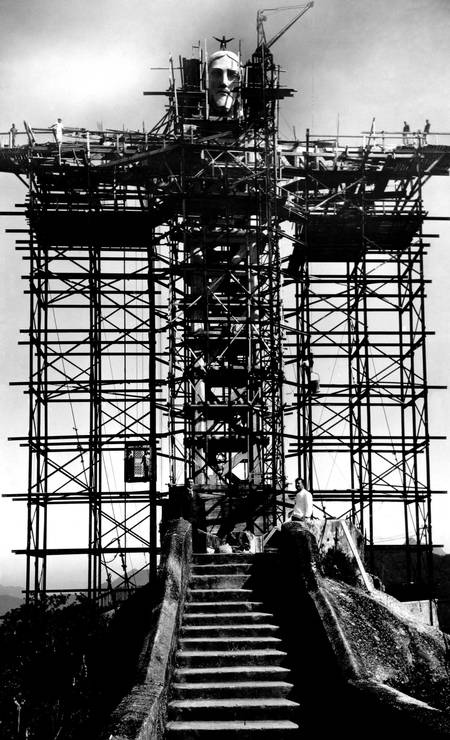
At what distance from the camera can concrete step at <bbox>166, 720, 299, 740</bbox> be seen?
923 centimetres

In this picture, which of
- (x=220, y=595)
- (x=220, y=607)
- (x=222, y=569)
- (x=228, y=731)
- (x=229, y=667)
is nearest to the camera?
(x=228, y=731)

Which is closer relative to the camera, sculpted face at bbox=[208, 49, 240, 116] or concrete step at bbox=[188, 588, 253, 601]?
concrete step at bbox=[188, 588, 253, 601]

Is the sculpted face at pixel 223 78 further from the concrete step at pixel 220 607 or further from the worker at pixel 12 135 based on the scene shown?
the concrete step at pixel 220 607

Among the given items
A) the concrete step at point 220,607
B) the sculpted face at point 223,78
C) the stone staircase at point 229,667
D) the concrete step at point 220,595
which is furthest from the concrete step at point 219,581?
the sculpted face at point 223,78

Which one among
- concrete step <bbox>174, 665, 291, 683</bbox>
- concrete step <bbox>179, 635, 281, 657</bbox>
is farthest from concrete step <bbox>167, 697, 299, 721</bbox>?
concrete step <bbox>179, 635, 281, 657</bbox>

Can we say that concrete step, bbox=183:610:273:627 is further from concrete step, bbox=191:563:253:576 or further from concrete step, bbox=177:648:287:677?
concrete step, bbox=191:563:253:576

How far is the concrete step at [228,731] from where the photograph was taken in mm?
9227

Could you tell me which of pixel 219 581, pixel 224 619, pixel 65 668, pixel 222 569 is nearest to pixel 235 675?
pixel 224 619

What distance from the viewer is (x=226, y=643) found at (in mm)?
10734

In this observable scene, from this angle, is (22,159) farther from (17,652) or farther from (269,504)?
(17,652)

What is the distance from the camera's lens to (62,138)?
90.7 feet

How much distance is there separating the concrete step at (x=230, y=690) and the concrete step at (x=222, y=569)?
8.38ft

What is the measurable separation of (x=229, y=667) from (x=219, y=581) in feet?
6.27

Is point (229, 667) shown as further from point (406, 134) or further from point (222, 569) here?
point (406, 134)
